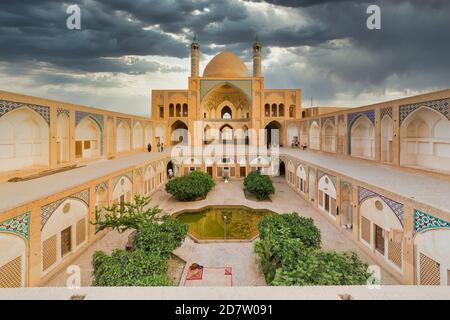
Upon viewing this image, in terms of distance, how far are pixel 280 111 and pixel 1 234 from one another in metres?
19.7

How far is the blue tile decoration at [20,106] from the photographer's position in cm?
606

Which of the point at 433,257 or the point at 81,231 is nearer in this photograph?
the point at 433,257

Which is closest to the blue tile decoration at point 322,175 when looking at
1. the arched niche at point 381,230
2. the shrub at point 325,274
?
the arched niche at point 381,230

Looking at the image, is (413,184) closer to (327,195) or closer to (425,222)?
(425,222)

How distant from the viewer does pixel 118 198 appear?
805 centimetres

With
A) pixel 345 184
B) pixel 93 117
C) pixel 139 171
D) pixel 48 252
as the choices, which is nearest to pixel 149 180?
pixel 139 171

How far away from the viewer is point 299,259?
405 cm

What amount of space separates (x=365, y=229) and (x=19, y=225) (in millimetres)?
6831

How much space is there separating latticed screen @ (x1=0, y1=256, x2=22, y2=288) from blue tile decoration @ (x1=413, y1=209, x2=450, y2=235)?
6.45 metres

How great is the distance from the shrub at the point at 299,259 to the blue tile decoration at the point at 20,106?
6530 millimetres

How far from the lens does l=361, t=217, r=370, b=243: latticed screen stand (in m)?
5.94

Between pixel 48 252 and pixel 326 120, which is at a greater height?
pixel 326 120

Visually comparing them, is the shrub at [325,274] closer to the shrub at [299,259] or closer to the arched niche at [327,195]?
the shrub at [299,259]
